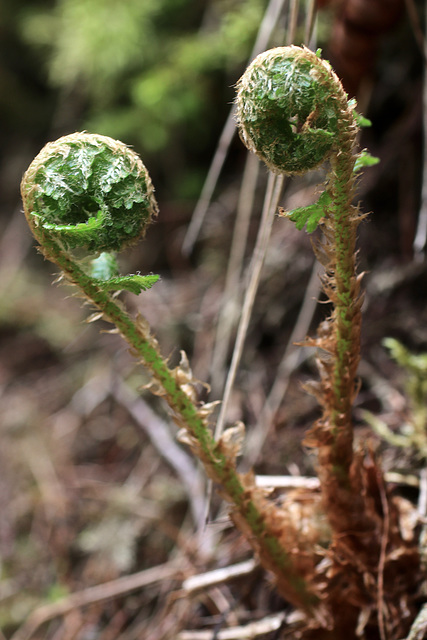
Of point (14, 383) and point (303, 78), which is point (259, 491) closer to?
point (303, 78)

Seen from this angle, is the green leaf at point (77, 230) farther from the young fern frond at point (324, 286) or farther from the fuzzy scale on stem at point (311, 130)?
the fuzzy scale on stem at point (311, 130)

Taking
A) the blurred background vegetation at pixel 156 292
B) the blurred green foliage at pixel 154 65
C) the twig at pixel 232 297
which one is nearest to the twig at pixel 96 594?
the blurred background vegetation at pixel 156 292

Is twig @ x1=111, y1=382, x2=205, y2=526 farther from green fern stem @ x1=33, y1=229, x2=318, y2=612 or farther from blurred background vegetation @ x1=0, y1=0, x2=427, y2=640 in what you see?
green fern stem @ x1=33, y1=229, x2=318, y2=612

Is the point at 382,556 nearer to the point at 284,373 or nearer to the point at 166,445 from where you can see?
the point at 284,373

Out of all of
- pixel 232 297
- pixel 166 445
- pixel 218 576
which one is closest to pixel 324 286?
pixel 218 576

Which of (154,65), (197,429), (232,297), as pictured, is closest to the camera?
(197,429)
